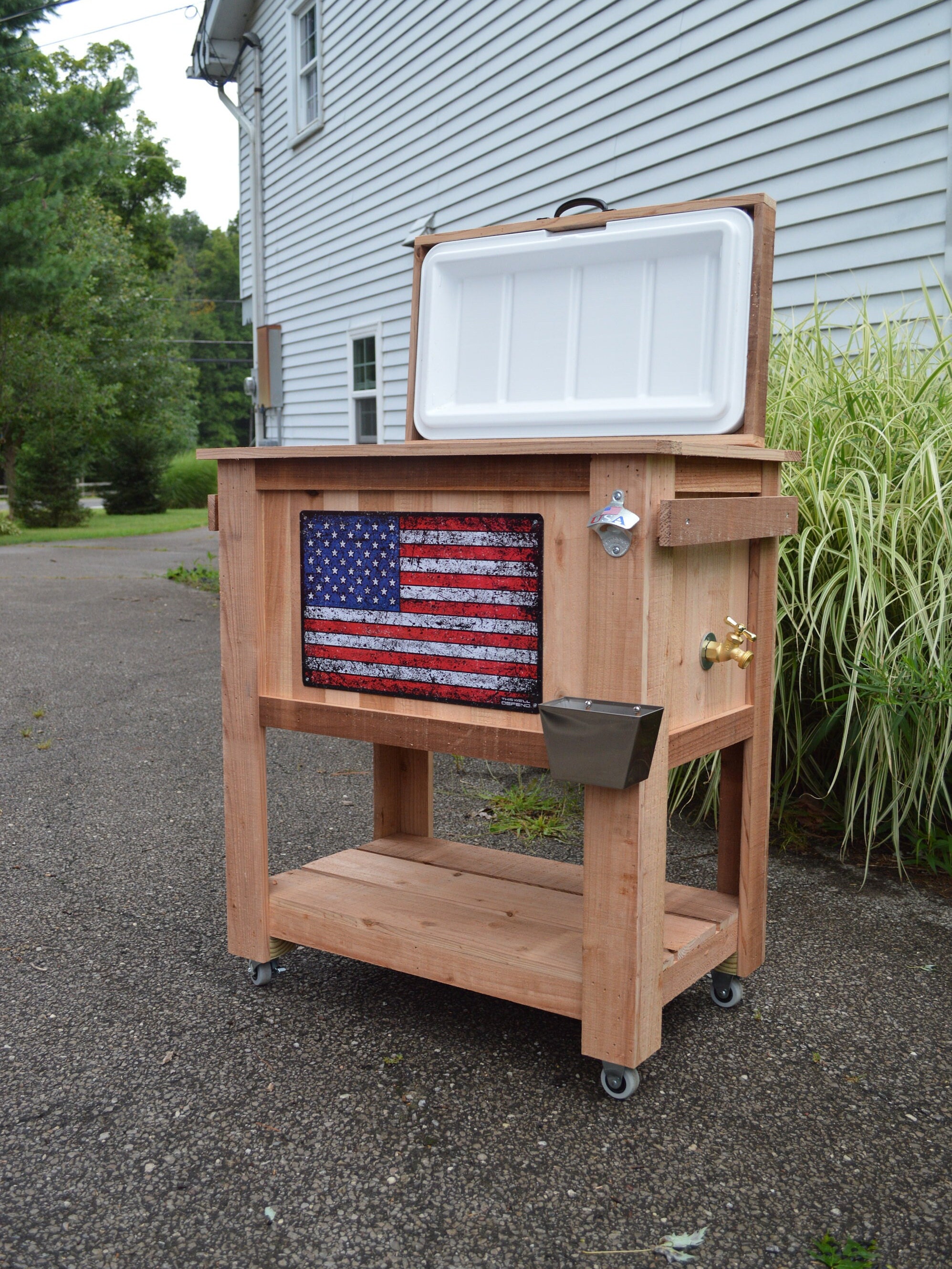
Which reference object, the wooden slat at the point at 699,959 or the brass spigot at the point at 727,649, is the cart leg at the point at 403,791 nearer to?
the wooden slat at the point at 699,959

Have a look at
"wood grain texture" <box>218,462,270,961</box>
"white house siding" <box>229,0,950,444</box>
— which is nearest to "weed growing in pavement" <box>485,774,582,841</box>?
"wood grain texture" <box>218,462,270,961</box>

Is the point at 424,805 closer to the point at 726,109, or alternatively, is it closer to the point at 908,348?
the point at 908,348

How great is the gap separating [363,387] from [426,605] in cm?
850

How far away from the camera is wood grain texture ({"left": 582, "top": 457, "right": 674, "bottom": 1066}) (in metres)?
1.78

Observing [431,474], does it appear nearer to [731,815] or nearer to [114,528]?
[731,815]

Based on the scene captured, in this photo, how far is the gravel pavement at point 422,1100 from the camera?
1.61 m

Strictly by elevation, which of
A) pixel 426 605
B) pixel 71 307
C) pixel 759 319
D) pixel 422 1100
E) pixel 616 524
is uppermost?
pixel 71 307

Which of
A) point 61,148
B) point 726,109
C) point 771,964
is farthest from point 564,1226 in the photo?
point 61,148

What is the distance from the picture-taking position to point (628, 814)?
184cm

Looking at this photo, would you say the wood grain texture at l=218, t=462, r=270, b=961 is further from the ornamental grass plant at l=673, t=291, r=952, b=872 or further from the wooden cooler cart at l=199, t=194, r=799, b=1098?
the ornamental grass plant at l=673, t=291, r=952, b=872

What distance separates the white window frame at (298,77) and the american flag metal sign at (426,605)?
31.2 feet

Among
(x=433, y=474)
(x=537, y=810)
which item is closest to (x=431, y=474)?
(x=433, y=474)

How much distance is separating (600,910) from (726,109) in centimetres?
496

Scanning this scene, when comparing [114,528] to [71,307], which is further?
[71,307]
